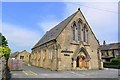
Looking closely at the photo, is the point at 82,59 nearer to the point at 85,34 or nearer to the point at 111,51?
the point at 85,34

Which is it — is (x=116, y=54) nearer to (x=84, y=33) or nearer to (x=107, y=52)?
(x=107, y=52)

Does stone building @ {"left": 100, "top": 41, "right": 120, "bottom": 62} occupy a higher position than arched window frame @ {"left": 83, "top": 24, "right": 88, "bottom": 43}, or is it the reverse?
arched window frame @ {"left": 83, "top": 24, "right": 88, "bottom": 43}

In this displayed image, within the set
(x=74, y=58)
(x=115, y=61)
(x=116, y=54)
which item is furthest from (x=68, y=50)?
(x=116, y=54)

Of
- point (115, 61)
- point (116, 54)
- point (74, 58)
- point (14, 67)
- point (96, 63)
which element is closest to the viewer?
point (14, 67)

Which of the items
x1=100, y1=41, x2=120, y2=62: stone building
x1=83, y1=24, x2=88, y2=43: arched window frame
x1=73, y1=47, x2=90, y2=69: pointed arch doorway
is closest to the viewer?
x1=73, y1=47, x2=90, y2=69: pointed arch doorway

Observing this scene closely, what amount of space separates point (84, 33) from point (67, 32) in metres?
4.81

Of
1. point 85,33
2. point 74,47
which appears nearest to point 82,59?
point 74,47

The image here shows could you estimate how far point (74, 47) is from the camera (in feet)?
120

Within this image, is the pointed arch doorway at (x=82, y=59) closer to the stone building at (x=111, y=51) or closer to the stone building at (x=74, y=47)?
the stone building at (x=74, y=47)

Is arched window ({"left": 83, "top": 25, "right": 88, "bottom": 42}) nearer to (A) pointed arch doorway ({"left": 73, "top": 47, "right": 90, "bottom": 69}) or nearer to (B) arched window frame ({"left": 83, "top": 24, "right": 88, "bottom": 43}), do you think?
(B) arched window frame ({"left": 83, "top": 24, "right": 88, "bottom": 43})

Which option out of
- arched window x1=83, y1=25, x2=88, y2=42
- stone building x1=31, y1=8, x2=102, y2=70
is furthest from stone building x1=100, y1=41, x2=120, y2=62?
arched window x1=83, y1=25, x2=88, y2=42

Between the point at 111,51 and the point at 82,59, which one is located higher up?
the point at 111,51

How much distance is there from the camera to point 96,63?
38969mm

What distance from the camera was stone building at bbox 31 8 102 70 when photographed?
34.7m
